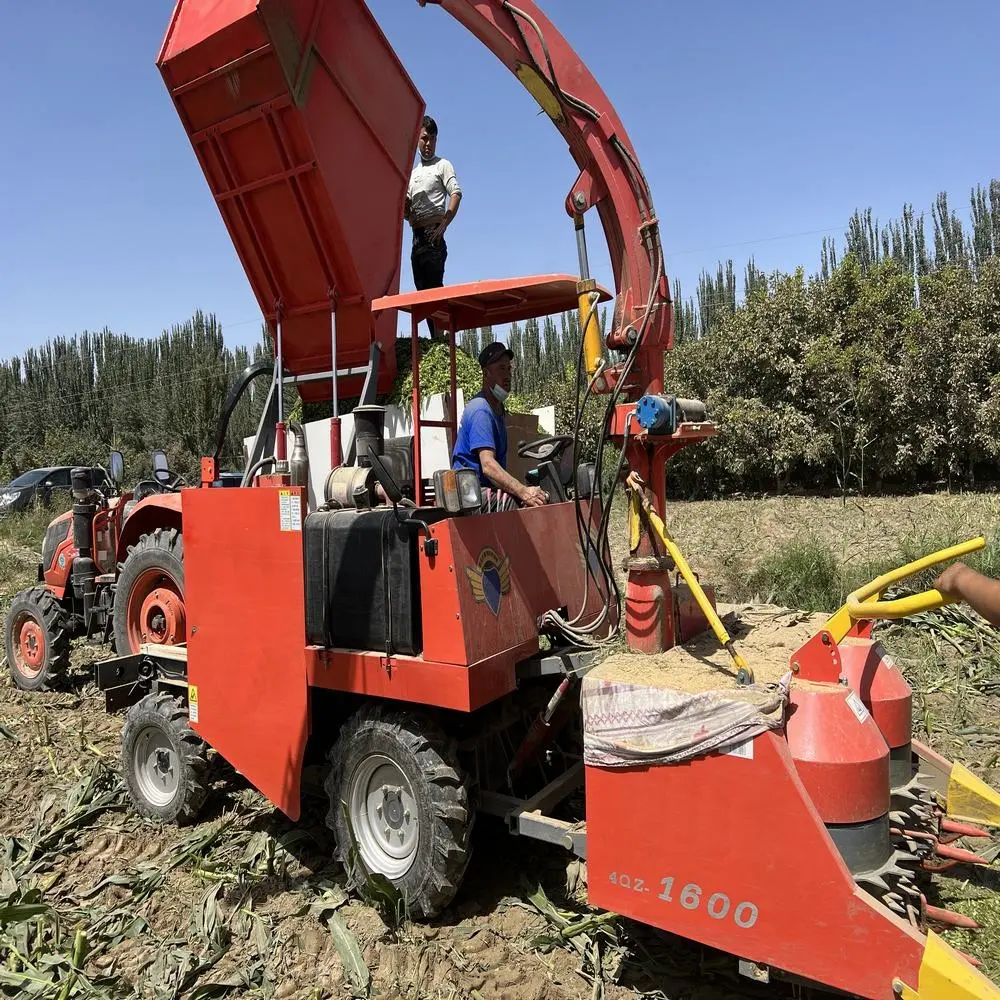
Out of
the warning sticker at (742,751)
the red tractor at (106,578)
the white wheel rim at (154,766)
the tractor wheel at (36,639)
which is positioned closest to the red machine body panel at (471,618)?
the warning sticker at (742,751)

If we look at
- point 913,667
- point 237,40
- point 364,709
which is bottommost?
point 913,667

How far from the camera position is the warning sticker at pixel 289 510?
3.85 meters

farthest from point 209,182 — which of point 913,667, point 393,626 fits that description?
point 913,667

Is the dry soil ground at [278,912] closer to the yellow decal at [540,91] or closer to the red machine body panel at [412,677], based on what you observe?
the red machine body panel at [412,677]

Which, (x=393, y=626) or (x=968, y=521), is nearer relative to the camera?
(x=393, y=626)

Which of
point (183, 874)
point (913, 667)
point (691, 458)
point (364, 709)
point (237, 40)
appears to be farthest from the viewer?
point (691, 458)

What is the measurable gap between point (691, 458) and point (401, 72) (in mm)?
13742

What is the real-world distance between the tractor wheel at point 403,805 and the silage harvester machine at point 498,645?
0.01 metres

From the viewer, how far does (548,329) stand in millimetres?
31703

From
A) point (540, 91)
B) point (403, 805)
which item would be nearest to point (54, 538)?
point (403, 805)

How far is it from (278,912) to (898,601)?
3.12 m

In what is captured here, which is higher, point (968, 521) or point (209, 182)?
point (209, 182)

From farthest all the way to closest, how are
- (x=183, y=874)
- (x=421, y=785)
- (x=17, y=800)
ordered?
(x=17, y=800) → (x=183, y=874) → (x=421, y=785)

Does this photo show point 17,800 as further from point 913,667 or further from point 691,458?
point 691,458
